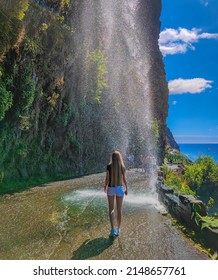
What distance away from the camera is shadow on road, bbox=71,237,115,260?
244 inches

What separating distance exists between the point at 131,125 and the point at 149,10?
151 feet

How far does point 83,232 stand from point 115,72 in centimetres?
4159

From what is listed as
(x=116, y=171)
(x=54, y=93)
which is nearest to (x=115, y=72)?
(x=54, y=93)

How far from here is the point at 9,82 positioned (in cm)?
1476

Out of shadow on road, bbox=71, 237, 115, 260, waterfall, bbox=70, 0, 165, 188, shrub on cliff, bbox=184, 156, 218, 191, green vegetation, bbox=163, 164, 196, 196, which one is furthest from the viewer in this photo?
shrub on cliff, bbox=184, 156, 218, 191

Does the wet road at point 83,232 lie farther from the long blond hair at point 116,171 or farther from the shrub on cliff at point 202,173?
the shrub on cliff at point 202,173

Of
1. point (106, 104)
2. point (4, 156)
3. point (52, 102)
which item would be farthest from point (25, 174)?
point (106, 104)

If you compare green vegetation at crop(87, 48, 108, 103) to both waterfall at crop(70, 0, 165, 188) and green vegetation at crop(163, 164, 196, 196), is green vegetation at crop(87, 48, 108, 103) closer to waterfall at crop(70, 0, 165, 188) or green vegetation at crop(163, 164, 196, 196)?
waterfall at crop(70, 0, 165, 188)

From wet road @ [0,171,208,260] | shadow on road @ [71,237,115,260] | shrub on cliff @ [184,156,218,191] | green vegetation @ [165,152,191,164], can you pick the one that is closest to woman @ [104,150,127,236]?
shadow on road @ [71,237,115,260]

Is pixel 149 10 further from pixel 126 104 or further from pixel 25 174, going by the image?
pixel 25 174

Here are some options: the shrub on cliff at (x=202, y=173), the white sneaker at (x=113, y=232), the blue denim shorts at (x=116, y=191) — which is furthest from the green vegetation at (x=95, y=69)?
the white sneaker at (x=113, y=232)

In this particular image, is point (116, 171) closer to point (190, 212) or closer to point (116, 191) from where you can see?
point (116, 191)

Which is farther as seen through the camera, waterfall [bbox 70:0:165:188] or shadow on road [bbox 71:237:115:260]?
waterfall [bbox 70:0:165:188]

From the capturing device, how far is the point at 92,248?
666cm
